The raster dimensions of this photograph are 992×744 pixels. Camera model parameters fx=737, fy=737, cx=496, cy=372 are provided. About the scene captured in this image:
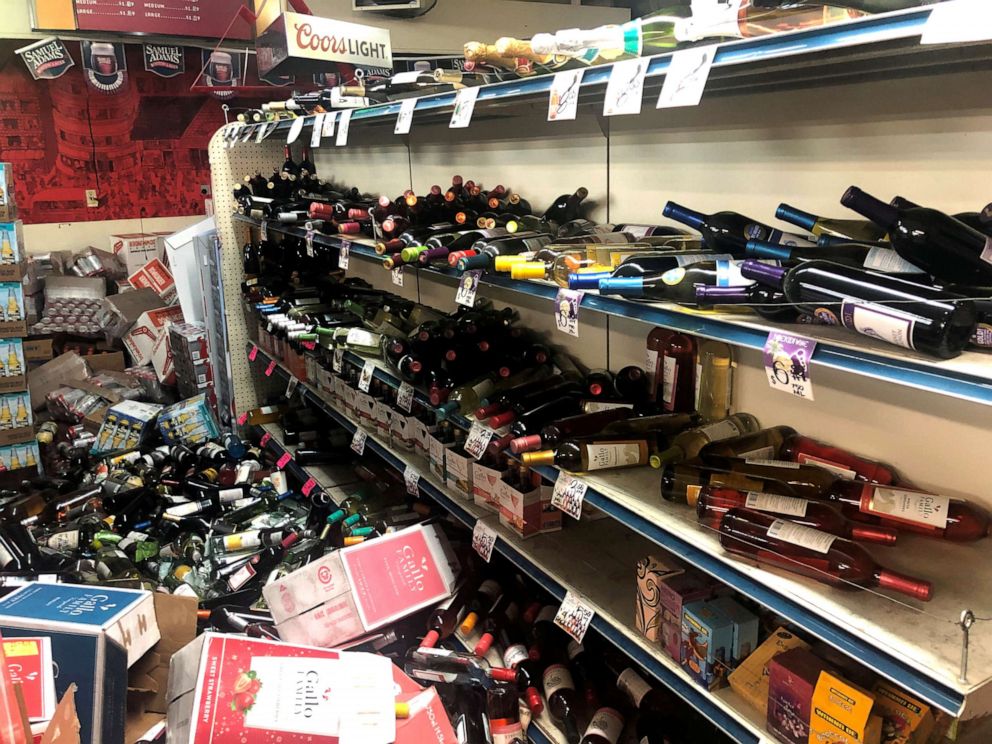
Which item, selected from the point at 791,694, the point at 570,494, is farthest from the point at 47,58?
the point at 791,694

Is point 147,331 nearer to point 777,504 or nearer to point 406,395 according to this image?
point 406,395

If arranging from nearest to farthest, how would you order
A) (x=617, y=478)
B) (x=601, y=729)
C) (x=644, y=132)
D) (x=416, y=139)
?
(x=617, y=478) < (x=601, y=729) < (x=644, y=132) < (x=416, y=139)

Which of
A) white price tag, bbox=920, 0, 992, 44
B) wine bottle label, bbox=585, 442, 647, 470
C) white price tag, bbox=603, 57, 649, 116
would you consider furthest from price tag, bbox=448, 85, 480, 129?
white price tag, bbox=920, 0, 992, 44

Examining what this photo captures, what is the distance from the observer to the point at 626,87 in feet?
4.83

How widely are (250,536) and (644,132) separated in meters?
2.53

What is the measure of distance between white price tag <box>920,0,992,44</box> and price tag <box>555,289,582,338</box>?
865 millimetres

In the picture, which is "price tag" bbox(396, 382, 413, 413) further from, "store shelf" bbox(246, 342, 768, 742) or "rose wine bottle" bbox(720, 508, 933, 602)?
"rose wine bottle" bbox(720, 508, 933, 602)

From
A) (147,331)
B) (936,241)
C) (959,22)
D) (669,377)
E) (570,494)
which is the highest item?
(959,22)

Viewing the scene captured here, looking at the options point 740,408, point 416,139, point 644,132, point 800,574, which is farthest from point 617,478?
point 416,139

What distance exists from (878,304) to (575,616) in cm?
118

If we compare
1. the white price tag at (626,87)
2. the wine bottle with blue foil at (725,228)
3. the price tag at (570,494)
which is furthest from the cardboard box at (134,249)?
the white price tag at (626,87)

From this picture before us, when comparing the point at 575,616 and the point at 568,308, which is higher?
the point at 568,308

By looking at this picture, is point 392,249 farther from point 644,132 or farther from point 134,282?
point 134,282

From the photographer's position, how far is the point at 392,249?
8.11ft
